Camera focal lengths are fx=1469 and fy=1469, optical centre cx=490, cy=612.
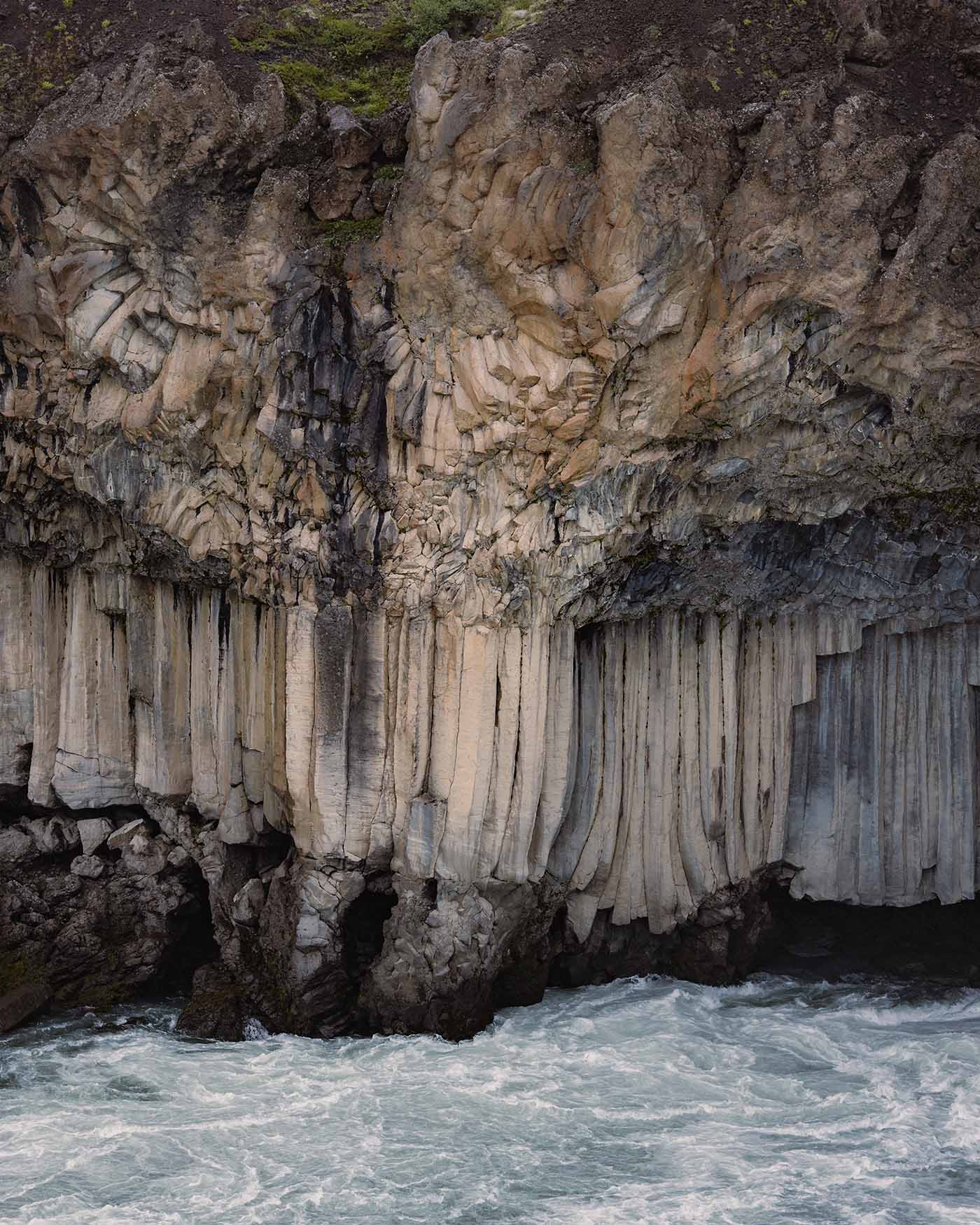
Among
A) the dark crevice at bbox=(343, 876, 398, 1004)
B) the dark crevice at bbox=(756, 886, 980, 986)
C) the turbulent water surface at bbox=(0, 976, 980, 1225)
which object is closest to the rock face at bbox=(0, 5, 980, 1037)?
the dark crevice at bbox=(343, 876, 398, 1004)

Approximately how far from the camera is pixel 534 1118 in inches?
616

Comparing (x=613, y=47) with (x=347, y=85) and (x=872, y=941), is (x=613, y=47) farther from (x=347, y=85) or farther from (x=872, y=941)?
(x=872, y=941)

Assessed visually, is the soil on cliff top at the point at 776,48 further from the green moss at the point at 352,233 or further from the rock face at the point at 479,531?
the green moss at the point at 352,233

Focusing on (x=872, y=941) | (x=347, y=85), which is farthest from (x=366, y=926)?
(x=347, y=85)

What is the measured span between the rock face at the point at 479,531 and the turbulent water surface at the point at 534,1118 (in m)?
1.00

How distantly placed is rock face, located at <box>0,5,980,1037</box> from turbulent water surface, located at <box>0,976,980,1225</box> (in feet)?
3.28

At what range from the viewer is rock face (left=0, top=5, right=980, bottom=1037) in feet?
52.3

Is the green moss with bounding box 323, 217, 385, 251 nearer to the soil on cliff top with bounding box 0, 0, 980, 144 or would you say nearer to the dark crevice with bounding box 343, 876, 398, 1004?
the soil on cliff top with bounding box 0, 0, 980, 144

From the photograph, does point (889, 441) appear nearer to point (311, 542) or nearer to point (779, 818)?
point (779, 818)

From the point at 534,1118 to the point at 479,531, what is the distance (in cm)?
649

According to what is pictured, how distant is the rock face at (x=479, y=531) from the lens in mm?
15930

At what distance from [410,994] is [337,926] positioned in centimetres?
120

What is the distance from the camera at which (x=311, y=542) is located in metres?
17.3

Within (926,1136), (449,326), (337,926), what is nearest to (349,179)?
(449,326)
